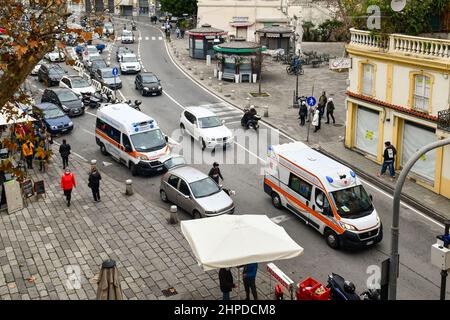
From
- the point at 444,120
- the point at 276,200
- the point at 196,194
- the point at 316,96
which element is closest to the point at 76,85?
the point at 316,96

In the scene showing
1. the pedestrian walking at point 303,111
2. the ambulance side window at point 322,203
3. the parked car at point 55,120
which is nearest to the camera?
the ambulance side window at point 322,203

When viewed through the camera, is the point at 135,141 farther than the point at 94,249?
Yes

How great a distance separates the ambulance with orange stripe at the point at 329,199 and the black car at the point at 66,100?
17.5 meters

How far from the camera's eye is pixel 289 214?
71.9 ft

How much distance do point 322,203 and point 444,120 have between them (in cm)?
683

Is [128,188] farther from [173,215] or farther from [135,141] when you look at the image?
[173,215]

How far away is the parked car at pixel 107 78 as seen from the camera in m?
41.8

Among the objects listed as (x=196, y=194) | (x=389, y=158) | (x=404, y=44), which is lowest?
(x=196, y=194)

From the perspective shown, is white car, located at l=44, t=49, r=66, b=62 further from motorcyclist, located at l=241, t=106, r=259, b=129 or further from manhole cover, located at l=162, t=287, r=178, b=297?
motorcyclist, located at l=241, t=106, r=259, b=129

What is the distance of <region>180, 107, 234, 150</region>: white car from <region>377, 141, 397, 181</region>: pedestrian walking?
7825 millimetres

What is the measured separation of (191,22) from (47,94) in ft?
150

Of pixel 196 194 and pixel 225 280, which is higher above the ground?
pixel 196 194

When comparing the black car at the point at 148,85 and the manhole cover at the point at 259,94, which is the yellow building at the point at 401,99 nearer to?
the manhole cover at the point at 259,94

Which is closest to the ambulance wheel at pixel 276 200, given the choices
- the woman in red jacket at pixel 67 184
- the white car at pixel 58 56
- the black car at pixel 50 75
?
the woman in red jacket at pixel 67 184
